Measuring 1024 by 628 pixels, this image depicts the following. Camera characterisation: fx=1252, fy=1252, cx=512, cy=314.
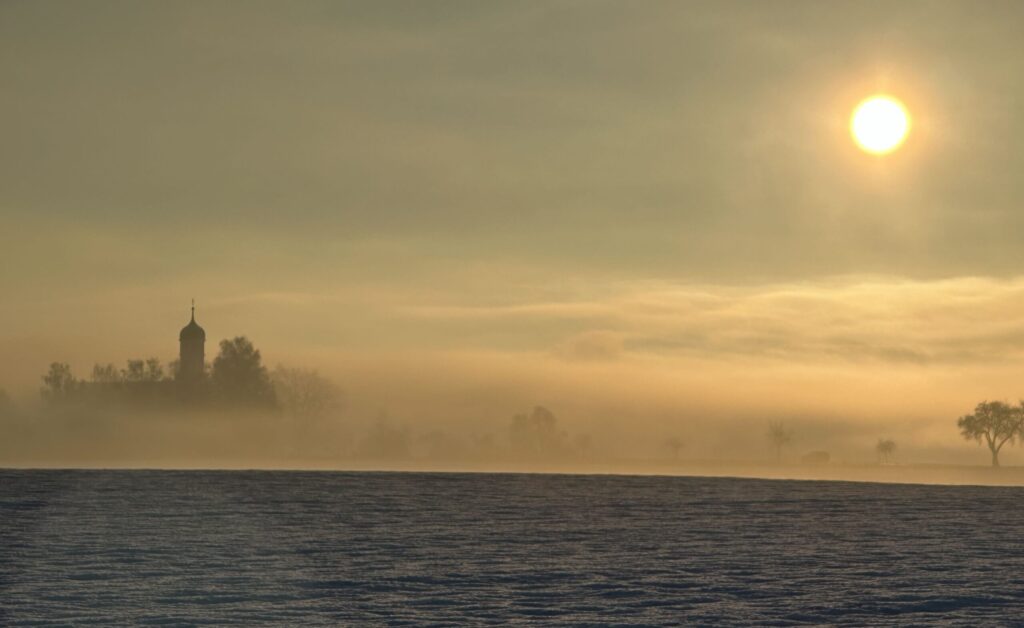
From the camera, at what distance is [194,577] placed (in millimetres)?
38844

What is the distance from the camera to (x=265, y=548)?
158 feet

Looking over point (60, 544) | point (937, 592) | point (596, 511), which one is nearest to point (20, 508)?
point (60, 544)

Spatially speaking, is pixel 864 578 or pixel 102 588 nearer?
pixel 102 588

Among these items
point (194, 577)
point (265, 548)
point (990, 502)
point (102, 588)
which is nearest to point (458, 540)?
point (265, 548)

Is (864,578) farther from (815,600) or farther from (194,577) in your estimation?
(194,577)

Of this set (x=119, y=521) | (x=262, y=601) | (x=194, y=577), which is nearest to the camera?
(x=262, y=601)

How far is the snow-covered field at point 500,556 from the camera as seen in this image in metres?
33.2

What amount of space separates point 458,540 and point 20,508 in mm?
27783

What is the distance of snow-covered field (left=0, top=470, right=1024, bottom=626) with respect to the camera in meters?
33.2

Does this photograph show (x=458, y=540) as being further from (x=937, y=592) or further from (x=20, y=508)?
(x=20, y=508)

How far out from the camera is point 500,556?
1820 inches

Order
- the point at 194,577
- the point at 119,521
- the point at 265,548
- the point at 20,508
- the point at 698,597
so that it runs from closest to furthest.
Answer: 1. the point at 698,597
2. the point at 194,577
3. the point at 265,548
4. the point at 119,521
5. the point at 20,508

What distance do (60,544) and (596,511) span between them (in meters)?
29.9

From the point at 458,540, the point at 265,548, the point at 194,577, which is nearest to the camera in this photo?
the point at 194,577
